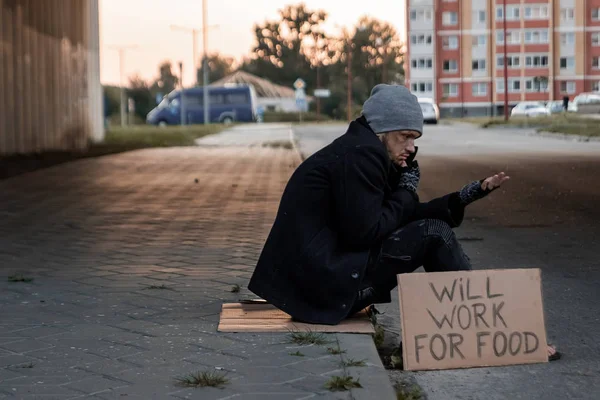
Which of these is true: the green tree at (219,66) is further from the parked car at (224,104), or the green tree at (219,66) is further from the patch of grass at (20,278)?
the patch of grass at (20,278)

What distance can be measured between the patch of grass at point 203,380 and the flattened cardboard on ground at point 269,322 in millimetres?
920

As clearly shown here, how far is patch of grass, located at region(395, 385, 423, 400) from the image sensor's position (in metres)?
4.61

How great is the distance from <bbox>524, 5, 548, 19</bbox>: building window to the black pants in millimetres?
77691

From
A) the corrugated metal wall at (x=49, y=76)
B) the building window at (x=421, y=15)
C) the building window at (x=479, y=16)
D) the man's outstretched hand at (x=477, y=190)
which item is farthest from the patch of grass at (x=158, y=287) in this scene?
the building window at (x=421, y=15)

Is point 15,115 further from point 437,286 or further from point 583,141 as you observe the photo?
point 437,286

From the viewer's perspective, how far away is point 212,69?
169 meters

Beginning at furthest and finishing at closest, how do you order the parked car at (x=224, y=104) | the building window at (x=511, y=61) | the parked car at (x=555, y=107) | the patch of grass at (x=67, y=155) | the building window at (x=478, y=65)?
the parked car at (x=224, y=104), the building window at (x=511, y=61), the building window at (x=478, y=65), the parked car at (x=555, y=107), the patch of grass at (x=67, y=155)

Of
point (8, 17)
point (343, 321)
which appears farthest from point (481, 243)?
point (8, 17)

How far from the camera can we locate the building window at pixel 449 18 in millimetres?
79312

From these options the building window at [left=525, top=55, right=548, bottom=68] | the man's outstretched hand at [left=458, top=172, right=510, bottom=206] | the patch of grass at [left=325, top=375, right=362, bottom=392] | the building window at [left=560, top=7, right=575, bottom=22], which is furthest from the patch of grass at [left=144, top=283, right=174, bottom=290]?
the building window at [left=525, top=55, right=548, bottom=68]

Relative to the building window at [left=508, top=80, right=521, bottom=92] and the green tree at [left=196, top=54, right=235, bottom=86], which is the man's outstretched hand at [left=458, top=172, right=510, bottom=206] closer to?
the building window at [left=508, top=80, right=521, bottom=92]

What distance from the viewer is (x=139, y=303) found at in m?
6.55

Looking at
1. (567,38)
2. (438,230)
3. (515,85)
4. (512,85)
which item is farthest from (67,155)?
(512,85)

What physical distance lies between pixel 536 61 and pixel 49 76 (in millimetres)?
66371
